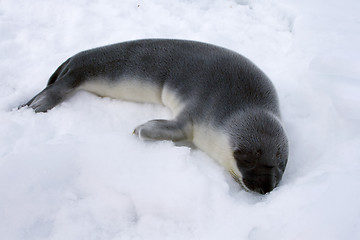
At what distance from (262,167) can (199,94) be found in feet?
2.46

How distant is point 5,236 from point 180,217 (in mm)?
765

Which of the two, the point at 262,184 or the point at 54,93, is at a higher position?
the point at 54,93

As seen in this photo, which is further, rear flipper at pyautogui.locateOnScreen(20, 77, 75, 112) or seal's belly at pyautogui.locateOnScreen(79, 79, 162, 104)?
seal's belly at pyautogui.locateOnScreen(79, 79, 162, 104)

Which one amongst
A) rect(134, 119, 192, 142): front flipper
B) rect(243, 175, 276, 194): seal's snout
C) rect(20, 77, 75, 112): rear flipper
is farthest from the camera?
rect(20, 77, 75, 112): rear flipper

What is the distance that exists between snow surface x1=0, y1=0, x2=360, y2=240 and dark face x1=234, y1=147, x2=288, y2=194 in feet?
0.20

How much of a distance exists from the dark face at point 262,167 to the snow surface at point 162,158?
0.20 feet

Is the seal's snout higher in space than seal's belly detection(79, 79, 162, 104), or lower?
lower

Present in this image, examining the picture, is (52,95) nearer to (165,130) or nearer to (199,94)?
(165,130)

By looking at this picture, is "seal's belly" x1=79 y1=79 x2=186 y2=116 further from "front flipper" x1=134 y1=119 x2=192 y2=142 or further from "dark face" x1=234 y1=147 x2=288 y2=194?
"dark face" x1=234 y1=147 x2=288 y2=194

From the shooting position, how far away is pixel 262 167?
206 cm

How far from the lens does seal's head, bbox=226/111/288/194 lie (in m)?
2.03

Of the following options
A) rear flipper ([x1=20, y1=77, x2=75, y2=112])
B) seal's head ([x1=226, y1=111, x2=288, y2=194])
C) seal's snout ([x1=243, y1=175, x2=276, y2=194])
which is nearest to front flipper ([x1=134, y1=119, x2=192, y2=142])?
seal's head ([x1=226, y1=111, x2=288, y2=194])

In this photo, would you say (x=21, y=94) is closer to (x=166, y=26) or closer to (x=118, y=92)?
(x=118, y=92)

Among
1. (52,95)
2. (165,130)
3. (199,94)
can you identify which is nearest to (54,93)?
(52,95)
